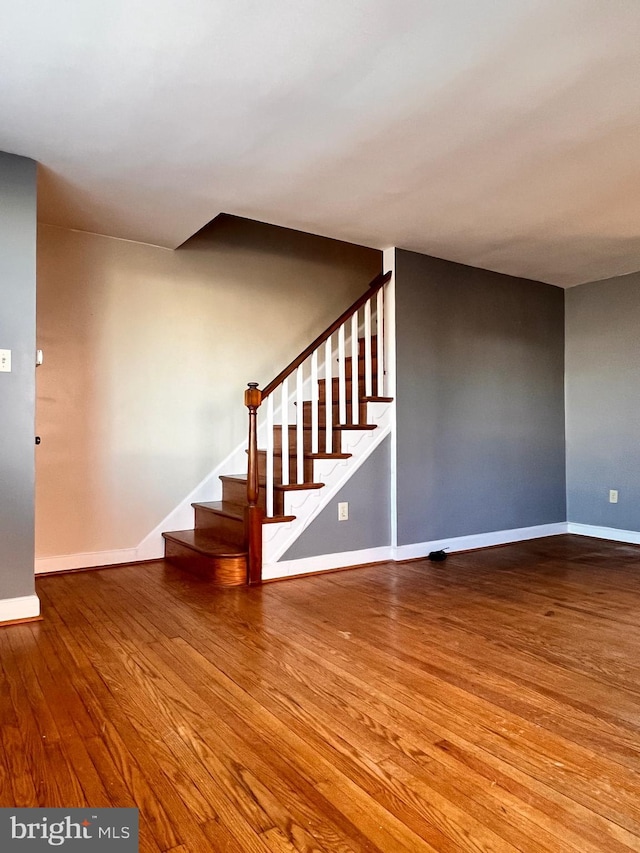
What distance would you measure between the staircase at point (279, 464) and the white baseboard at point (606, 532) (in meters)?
2.40

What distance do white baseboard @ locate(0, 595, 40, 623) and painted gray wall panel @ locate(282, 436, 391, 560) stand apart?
1406 millimetres

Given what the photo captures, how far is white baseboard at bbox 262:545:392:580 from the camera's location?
136 inches

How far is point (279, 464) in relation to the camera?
3949mm

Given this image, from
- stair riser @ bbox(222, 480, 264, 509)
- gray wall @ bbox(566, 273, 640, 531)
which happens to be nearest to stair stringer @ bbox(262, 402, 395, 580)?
stair riser @ bbox(222, 480, 264, 509)

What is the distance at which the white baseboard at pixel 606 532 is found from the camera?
4633 millimetres

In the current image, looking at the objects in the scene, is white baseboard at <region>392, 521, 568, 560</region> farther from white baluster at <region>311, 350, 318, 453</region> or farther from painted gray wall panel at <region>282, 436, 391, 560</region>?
white baluster at <region>311, 350, 318, 453</region>

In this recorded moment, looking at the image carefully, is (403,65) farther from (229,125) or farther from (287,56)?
(229,125)

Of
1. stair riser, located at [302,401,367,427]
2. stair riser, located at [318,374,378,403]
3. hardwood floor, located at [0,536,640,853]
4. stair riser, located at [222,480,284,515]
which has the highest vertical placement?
stair riser, located at [318,374,378,403]

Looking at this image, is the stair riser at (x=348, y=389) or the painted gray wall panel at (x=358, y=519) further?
the stair riser at (x=348, y=389)

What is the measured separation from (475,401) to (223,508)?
2.13m

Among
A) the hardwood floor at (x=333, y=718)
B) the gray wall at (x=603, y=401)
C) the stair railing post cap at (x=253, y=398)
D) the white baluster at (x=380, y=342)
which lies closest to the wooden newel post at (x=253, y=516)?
the stair railing post cap at (x=253, y=398)

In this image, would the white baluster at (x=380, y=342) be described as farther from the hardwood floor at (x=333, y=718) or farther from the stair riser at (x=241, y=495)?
the hardwood floor at (x=333, y=718)

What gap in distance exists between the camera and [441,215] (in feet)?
11.1

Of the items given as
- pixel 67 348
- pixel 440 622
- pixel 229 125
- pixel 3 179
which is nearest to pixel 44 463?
pixel 67 348
